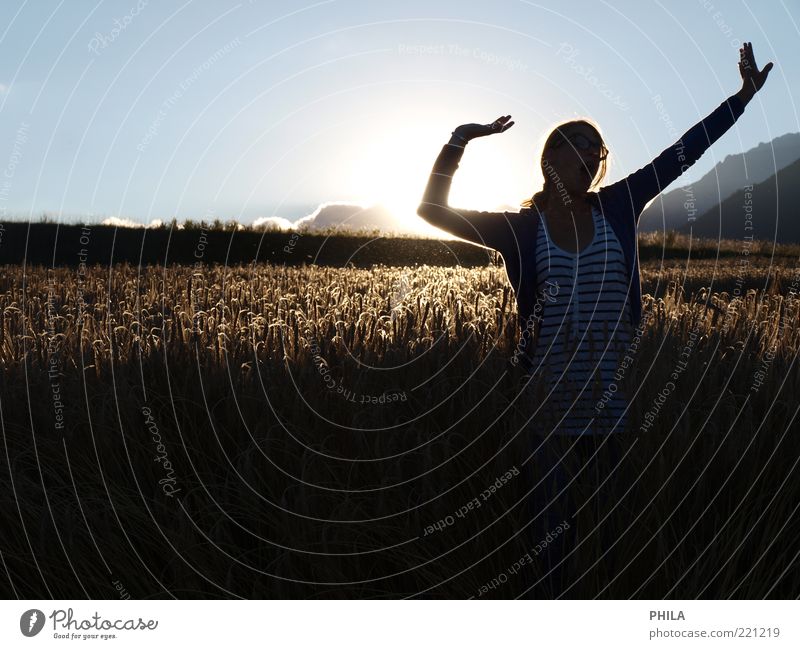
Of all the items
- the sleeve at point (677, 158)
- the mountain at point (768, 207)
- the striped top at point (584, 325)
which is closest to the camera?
the striped top at point (584, 325)

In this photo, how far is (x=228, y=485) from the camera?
356cm

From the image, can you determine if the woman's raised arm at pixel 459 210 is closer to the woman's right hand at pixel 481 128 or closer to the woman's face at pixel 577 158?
the woman's right hand at pixel 481 128

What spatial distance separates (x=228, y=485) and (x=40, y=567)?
83cm

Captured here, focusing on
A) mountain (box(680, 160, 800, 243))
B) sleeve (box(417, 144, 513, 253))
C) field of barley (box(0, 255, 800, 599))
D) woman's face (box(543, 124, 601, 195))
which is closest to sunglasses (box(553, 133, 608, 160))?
woman's face (box(543, 124, 601, 195))

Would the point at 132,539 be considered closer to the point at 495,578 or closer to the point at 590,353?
the point at 495,578

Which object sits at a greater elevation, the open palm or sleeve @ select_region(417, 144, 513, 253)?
the open palm

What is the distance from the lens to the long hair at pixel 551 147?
3524mm

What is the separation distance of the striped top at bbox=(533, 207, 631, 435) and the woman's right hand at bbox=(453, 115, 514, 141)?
1.55 feet
